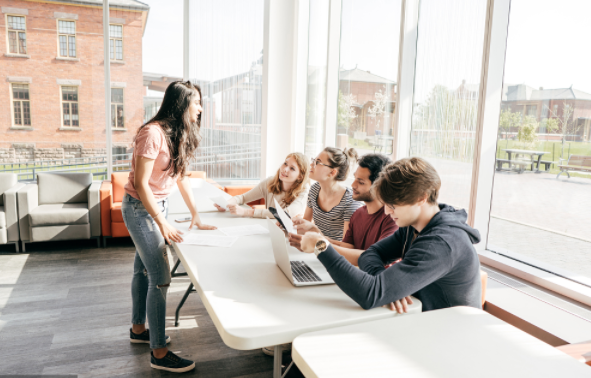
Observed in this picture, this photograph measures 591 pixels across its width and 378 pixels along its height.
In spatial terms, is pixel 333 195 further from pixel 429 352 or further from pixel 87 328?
pixel 87 328

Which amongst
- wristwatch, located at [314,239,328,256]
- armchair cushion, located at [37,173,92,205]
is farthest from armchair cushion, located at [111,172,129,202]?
wristwatch, located at [314,239,328,256]

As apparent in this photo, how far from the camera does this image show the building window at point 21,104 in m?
5.51

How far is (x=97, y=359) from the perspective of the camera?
232cm

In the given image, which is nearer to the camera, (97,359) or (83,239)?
(97,359)

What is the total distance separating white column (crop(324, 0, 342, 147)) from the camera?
4352 mm

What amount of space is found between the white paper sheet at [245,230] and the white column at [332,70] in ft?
7.41

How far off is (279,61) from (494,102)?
3.29 metres

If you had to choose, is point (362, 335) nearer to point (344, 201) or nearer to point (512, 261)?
point (344, 201)

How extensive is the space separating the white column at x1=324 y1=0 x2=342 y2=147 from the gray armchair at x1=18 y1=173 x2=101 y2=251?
2.68m

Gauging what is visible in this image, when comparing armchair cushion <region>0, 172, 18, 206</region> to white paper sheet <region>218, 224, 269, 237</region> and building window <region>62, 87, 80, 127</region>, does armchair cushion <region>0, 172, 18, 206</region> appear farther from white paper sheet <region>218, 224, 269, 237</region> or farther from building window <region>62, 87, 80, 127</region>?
white paper sheet <region>218, 224, 269, 237</region>

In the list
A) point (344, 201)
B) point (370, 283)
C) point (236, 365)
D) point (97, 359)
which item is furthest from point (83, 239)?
point (370, 283)

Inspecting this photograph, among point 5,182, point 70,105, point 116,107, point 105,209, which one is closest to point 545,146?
point 105,209

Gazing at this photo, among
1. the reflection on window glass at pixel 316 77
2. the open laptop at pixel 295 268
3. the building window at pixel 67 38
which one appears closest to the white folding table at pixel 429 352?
the open laptop at pixel 295 268

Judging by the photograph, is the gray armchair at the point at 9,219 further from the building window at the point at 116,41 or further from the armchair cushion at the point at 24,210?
the building window at the point at 116,41
